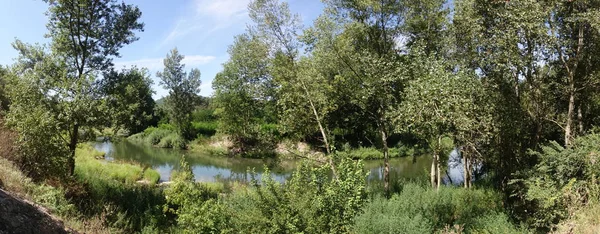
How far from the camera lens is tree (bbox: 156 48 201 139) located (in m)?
48.2

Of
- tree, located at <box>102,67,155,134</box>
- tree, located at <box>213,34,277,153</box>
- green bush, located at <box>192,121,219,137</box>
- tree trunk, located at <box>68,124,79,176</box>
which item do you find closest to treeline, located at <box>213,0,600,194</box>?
tree, located at <box>102,67,155,134</box>

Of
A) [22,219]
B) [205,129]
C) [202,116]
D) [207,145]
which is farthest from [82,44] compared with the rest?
[202,116]

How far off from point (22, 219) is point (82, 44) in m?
10.2

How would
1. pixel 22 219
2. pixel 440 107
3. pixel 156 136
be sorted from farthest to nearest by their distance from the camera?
pixel 156 136, pixel 440 107, pixel 22 219

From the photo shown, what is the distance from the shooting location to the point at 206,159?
1383 inches

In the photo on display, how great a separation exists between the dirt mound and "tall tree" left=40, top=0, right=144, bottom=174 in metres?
6.05

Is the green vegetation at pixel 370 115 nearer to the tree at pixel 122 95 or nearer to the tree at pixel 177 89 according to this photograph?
the tree at pixel 122 95

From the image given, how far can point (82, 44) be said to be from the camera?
1438 cm

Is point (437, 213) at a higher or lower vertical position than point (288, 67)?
lower

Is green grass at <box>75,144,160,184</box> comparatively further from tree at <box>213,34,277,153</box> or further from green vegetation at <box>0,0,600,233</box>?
tree at <box>213,34,277,153</box>

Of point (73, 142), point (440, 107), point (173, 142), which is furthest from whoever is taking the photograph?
point (173, 142)

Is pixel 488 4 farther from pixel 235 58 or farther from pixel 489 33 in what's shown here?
pixel 235 58

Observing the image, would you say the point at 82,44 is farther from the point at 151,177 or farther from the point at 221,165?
the point at 221,165

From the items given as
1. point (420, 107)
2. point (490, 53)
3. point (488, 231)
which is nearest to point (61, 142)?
point (420, 107)
